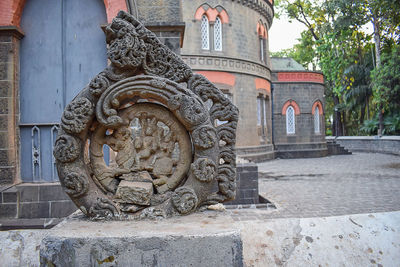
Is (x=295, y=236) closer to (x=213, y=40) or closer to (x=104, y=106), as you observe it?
(x=104, y=106)

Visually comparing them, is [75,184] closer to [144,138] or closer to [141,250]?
[144,138]

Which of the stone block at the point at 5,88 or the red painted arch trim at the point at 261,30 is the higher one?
the red painted arch trim at the point at 261,30

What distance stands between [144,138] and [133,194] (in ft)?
1.75

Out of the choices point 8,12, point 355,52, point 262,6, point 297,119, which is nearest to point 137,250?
point 8,12

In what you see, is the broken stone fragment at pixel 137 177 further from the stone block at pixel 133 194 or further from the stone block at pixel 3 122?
the stone block at pixel 3 122

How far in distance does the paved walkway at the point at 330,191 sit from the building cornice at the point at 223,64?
5.66 meters

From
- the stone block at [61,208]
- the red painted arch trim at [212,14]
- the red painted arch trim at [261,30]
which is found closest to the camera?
the stone block at [61,208]

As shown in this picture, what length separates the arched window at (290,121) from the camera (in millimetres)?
19531

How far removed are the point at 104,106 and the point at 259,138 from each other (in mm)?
15246

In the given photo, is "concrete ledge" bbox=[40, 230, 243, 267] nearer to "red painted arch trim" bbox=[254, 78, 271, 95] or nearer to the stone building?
the stone building

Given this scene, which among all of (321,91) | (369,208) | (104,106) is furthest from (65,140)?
(321,91)

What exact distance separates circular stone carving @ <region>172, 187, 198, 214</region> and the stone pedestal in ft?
1.55

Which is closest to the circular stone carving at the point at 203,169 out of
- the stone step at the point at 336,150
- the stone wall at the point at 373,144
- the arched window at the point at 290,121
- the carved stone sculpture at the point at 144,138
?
the carved stone sculpture at the point at 144,138

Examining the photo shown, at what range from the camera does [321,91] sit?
2028 cm
